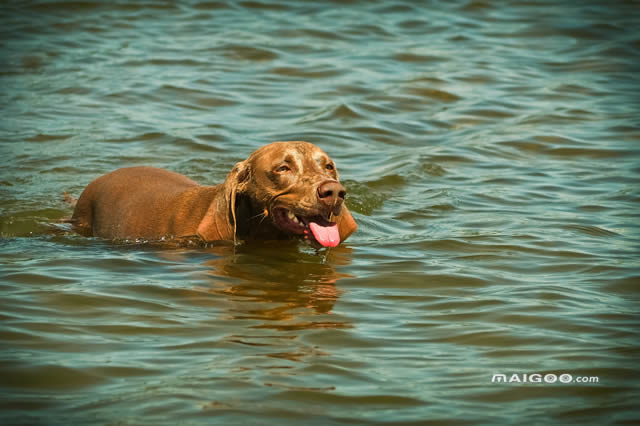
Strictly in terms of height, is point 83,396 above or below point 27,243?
above

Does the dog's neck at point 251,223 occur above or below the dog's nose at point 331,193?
below

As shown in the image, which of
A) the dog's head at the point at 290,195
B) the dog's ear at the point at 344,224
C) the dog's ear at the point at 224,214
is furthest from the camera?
the dog's ear at the point at 344,224

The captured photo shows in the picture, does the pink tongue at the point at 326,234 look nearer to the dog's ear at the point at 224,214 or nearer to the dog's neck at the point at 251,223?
the dog's neck at the point at 251,223

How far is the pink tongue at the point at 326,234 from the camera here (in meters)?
6.89

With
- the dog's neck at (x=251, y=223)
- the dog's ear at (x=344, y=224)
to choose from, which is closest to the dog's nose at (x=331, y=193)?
the dog's ear at (x=344, y=224)

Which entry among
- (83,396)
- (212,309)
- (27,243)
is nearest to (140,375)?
(83,396)

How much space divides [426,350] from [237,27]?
1515cm

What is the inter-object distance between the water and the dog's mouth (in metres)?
0.25

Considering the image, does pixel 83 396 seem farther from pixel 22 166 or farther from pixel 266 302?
pixel 22 166

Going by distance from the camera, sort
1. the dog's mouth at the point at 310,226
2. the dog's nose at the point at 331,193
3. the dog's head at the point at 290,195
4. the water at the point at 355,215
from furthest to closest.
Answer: the dog's mouth at the point at 310,226 < the dog's head at the point at 290,195 < the dog's nose at the point at 331,193 < the water at the point at 355,215

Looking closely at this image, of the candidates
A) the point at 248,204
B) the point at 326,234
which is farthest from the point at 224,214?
the point at 326,234

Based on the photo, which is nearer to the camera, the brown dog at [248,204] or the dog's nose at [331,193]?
the dog's nose at [331,193]

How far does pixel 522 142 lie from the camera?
1234 centimetres

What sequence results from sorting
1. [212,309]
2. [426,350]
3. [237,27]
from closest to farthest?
1. [426,350]
2. [212,309]
3. [237,27]
